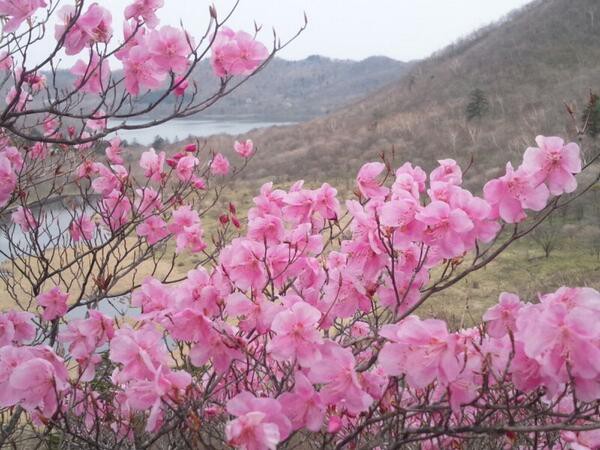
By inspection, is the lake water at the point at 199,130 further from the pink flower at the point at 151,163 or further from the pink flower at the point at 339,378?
the pink flower at the point at 339,378

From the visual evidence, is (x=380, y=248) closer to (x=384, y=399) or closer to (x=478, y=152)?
(x=384, y=399)

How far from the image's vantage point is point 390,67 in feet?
379

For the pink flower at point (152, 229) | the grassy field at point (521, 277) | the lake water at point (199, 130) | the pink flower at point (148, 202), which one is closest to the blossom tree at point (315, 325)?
the pink flower at point (148, 202)

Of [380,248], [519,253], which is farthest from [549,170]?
[519,253]

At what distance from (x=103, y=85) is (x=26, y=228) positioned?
98cm

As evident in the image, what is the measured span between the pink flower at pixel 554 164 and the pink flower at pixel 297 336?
0.72m

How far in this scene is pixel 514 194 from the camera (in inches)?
56.8

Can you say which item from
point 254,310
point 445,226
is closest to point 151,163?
point 254,310

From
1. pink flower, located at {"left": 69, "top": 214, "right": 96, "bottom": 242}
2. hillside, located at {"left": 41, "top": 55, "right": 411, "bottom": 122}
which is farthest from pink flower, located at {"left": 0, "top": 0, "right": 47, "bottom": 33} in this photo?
hillside, located at {"left": 41, "top": 55, "right": 411, "bottom": 122}

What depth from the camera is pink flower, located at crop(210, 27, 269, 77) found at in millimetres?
2020

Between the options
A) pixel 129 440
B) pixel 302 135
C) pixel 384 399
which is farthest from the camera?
pixel 302 135

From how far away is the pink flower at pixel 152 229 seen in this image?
282 cm

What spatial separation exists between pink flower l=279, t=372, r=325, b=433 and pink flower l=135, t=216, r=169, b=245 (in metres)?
1.76

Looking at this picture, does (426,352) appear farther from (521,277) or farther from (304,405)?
(521,277)
